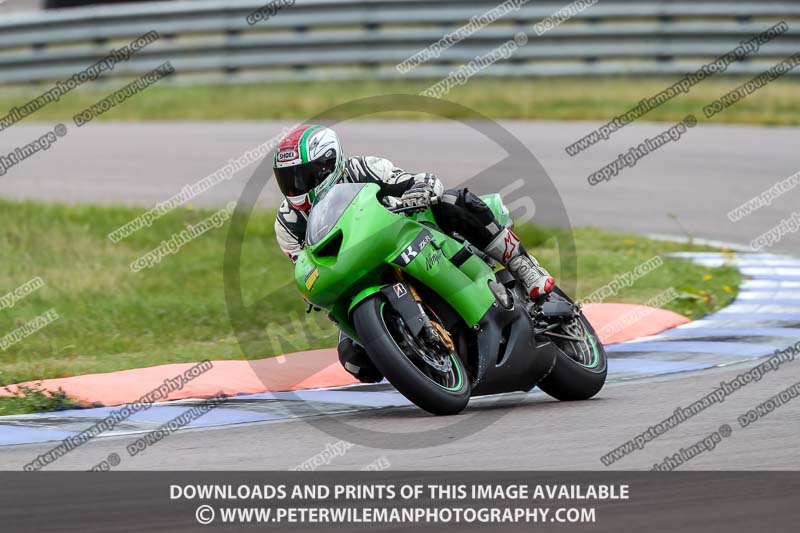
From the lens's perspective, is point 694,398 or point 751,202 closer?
point 694,398

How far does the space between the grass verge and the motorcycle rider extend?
488 inches

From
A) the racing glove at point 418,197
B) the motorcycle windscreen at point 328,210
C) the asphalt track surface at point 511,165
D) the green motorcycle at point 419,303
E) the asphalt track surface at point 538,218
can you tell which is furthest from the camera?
the asphalt track surface at point 511,165

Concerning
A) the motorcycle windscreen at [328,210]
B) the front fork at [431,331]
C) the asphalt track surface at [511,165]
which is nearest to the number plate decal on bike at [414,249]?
the front fork at [431,331]

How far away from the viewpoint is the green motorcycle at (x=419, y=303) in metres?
6.17

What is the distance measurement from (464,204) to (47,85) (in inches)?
692

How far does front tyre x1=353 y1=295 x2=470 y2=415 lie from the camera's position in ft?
19.7

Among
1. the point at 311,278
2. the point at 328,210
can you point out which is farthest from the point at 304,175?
the point at 311,278

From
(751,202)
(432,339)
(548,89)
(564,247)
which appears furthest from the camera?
(548,89)

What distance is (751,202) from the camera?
14.1m

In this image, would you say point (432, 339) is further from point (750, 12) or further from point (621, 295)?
point (750, 12)

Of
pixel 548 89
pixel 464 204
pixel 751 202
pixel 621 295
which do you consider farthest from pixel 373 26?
pixel 464 204

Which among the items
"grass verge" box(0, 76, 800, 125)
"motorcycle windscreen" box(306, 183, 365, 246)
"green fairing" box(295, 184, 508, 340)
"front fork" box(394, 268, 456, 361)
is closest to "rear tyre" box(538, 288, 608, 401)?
"green fairing" box(295, 184, 508, 340)

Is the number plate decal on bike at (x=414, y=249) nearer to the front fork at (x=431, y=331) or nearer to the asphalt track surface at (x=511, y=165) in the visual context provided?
the front fork at (x=431, y=331)

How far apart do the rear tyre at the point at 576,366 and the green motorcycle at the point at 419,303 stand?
37 millimetres
